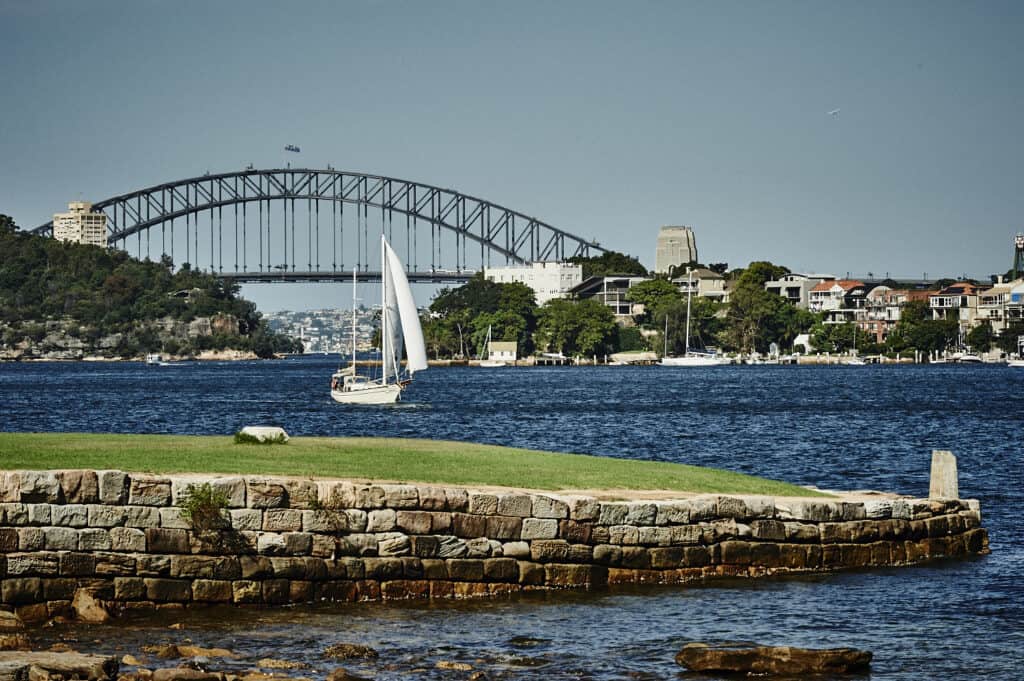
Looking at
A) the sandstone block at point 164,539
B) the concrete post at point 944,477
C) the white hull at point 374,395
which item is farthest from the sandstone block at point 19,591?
the white hull at point 374,395

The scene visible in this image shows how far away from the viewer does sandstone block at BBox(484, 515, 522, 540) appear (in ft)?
63.1

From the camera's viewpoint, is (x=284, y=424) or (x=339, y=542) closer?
(x=339, y=542)

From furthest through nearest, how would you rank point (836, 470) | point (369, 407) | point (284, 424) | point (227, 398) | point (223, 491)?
point (227, 398) < point (369, 407) < point (284, 424) < point (836, 470) < point (223, 491)

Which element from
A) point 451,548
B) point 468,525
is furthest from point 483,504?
point 451,548

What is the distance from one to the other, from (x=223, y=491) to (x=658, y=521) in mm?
5691

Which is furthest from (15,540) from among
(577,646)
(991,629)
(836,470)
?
(836,470)

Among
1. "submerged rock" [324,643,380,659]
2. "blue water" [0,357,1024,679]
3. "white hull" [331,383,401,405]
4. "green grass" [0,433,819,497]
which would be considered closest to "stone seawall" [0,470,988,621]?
"blue water" [0,357,1024,679]

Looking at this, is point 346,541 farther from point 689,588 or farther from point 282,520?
point 689,588

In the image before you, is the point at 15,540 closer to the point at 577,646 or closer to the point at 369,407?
the point at 577,646

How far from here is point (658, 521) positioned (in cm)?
1998

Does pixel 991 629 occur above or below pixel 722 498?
below

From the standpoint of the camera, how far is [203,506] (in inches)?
715

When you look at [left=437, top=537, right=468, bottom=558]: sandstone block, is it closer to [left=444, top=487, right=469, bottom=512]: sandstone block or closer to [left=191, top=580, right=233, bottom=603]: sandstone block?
[left=444, top=487, right=469, bottom=512]: sandstone block

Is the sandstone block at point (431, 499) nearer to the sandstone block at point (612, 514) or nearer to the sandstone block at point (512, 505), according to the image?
the sandstone block at point (512, 505)
